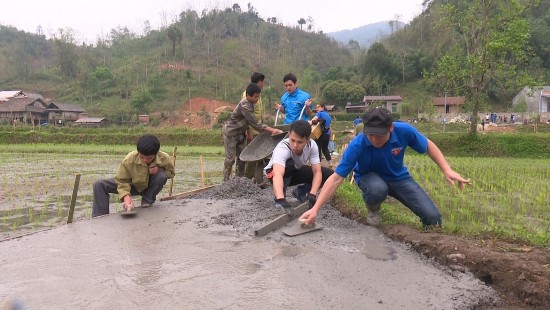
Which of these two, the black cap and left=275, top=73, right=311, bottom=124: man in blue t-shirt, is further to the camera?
left=275, top=73, right=311, bottom=124: man in blue t-shirt

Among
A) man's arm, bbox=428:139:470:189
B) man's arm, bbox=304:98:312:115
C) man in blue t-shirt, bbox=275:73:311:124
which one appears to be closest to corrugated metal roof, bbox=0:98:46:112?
man in blue t-shirt, bbox=275:73:311:124

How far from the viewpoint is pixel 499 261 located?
9.08ft

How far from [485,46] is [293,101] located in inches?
515

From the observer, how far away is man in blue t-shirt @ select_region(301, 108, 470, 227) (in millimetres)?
3314

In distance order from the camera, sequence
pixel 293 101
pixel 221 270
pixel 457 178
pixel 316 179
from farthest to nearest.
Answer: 1. pixel 293 101
2. pixel 316 179
3. pixel 457 178
4. pixel 221 270

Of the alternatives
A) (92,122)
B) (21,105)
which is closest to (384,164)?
(92,122)

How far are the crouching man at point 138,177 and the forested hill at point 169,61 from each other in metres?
38.5

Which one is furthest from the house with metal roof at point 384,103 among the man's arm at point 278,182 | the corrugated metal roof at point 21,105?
the man's arm at point 278,182

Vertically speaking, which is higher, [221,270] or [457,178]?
[457,178]

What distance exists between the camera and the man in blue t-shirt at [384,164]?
331 cm

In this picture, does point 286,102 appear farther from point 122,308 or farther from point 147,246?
point 122,308

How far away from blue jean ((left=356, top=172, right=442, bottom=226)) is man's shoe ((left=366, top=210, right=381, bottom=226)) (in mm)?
154

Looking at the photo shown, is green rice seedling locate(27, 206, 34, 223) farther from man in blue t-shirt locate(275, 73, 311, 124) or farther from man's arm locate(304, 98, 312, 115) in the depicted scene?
man's arm locate(304, 98, 312, 115)

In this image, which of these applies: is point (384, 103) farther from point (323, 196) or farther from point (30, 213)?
point (323, 196)
